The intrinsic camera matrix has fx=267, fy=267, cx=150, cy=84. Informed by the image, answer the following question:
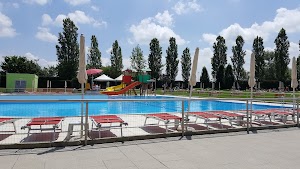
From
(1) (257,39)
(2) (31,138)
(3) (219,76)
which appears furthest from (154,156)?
(1) (257,39)

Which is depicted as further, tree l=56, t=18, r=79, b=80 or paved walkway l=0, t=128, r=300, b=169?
tree l=56, t=18, r=79, b=80

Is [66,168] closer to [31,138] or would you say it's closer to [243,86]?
[31,138]

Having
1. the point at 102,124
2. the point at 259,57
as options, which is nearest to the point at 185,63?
the point at 259,57

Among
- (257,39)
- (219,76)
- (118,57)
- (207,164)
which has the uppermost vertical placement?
(257,39)

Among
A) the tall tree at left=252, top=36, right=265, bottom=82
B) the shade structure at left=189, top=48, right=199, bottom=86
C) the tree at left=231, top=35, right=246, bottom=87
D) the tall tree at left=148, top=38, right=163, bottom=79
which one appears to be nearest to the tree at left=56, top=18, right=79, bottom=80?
the tall tree at left=148, top=38, right=163, bottom=79

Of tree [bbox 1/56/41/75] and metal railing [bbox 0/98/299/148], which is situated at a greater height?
tree [bbox 1/56/41/75]

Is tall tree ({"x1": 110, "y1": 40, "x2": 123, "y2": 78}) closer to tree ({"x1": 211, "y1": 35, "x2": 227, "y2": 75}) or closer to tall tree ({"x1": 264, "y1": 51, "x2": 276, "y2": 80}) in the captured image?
tree ({"x1": 211, "y1": 35, "x2": 227, "y2": 75})

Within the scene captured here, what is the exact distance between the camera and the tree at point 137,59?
5078 centimetres

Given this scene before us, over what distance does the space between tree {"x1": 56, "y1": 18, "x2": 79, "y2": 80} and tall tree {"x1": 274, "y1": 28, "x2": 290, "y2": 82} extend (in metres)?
36.4

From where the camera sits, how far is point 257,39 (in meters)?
53.2

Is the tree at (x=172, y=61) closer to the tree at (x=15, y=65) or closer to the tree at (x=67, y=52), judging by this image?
the tree at (x=67, y=52)

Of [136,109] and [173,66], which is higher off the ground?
[173,66]

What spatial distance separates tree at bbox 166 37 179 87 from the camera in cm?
5606

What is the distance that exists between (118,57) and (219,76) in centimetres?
2096
